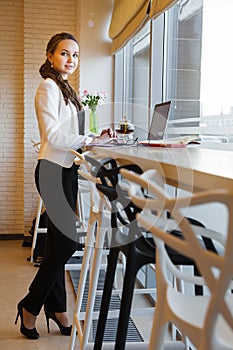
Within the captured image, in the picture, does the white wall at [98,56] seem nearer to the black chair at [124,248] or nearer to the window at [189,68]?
the window at [189,68]

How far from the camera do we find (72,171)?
260 centimetres

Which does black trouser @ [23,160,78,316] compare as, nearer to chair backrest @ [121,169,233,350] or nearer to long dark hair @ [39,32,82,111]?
long dark hair @ [39,32,82,111]

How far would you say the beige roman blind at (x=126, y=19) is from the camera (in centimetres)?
369

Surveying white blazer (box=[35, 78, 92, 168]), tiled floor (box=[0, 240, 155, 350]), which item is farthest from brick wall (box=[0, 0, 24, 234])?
white blazer (box=[35, 78, 92, 168])

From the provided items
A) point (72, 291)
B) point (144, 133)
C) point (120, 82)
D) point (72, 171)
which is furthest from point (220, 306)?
point (120, 82)

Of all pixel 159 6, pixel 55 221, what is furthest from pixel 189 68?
pixel 55 221

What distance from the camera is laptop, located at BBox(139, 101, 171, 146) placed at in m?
2.65

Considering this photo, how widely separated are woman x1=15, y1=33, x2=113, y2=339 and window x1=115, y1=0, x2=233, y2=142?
2.13 ft

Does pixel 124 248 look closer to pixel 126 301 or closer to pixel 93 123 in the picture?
pixel 126 301

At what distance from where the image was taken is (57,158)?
2.56 meters

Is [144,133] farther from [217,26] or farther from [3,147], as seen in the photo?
[3,147]

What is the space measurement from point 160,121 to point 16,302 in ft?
5.47

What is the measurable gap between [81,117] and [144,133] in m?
1.51

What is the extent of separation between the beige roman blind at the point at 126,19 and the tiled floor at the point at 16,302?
6.86 feet
